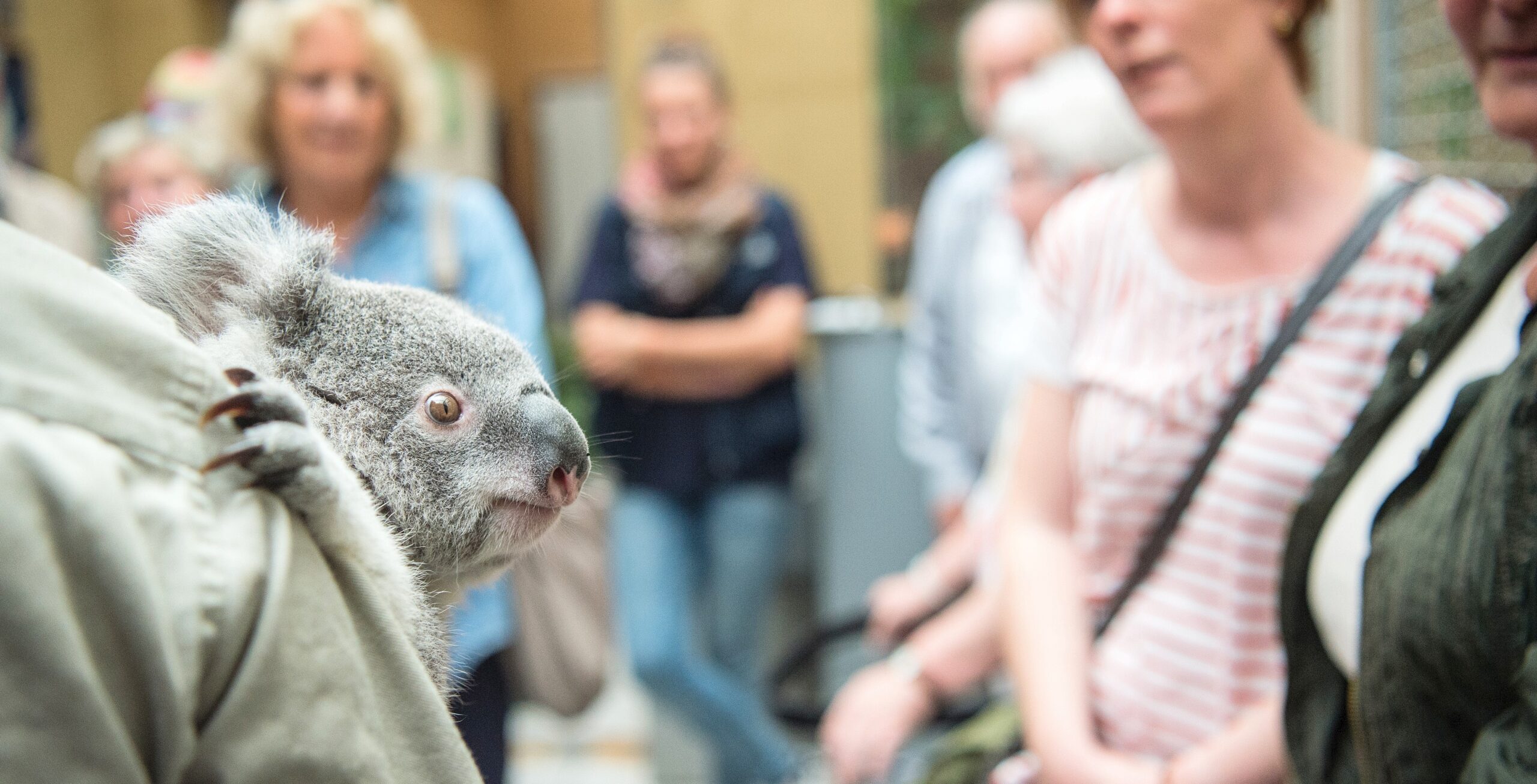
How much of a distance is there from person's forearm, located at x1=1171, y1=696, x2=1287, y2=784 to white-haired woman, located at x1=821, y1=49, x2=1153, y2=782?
18.4 inches

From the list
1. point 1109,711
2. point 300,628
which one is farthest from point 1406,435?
point 300,628

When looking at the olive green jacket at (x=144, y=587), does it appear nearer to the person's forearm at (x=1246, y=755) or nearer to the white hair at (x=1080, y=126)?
the person's forearm at (x=1246, y=755)

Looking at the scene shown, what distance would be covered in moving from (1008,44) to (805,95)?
2210 millimetres

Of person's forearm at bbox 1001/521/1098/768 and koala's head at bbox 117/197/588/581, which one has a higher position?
koala's head at bbox 117/197/588/581

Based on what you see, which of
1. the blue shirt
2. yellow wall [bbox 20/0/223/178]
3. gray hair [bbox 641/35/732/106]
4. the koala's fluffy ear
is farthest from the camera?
yellow wall [bbox 20/0/223/178]

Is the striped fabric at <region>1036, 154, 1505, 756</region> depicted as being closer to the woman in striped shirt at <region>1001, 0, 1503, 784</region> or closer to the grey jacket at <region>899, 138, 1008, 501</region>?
the woman in striped shirt at <region>1001, 0, 1503, 784</region>

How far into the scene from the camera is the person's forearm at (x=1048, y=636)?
137 centimetres

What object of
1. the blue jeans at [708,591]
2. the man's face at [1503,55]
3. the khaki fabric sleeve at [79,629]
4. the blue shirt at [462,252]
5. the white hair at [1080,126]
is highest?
the man's face at [1503,55]

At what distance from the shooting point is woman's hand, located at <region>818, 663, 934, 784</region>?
1.68 metres

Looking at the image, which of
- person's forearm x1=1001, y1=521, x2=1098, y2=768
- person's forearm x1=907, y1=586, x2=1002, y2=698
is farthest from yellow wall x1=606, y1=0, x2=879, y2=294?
person's forearm x1=1001, y1=521, x2=1098, y2=768

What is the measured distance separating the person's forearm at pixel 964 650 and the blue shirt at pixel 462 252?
676mm

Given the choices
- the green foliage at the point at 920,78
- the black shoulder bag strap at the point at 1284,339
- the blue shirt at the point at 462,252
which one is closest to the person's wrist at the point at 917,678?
the black shoulder bag strap at the point at 1284,339

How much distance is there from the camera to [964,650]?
5.61ft

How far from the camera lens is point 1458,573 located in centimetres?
79
